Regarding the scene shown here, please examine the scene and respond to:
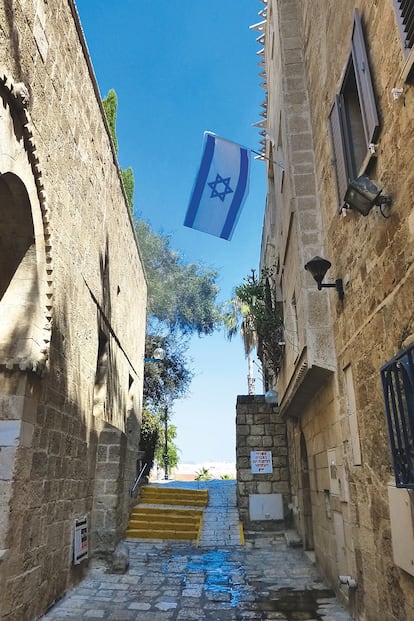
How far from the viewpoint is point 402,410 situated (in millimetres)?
2875

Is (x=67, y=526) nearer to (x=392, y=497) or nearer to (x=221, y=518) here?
(x=392, y=497)

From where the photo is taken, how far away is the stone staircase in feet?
29.7

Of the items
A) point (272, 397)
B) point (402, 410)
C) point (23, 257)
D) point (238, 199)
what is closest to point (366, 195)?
point (402, 410)

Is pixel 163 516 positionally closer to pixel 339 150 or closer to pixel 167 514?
pixel 167 514

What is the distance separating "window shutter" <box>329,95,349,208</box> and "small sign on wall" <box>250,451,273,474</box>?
7.13 metres

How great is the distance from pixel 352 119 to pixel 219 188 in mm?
3415

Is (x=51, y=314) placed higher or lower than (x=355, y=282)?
lower

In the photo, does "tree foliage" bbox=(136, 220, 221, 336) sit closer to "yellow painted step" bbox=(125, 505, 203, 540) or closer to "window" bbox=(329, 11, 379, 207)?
"yellow painted step" bbox=(125, 505, 203, 540)

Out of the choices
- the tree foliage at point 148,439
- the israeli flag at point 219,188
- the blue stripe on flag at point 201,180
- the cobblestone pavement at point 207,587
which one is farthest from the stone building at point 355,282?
the tree foliage at point 148,439

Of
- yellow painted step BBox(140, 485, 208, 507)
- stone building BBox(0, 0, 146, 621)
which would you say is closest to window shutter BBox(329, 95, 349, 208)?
stone building BBox(0, 0, 146, 621)

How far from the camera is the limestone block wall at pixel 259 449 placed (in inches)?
394

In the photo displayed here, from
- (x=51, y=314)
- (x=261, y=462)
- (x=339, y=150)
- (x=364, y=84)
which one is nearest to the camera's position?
(x=364, y=84)

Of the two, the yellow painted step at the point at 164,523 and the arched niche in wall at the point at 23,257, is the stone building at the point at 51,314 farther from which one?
the yellow painted step at the point at 164,523

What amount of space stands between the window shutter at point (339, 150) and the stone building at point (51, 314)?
9.68 ft
